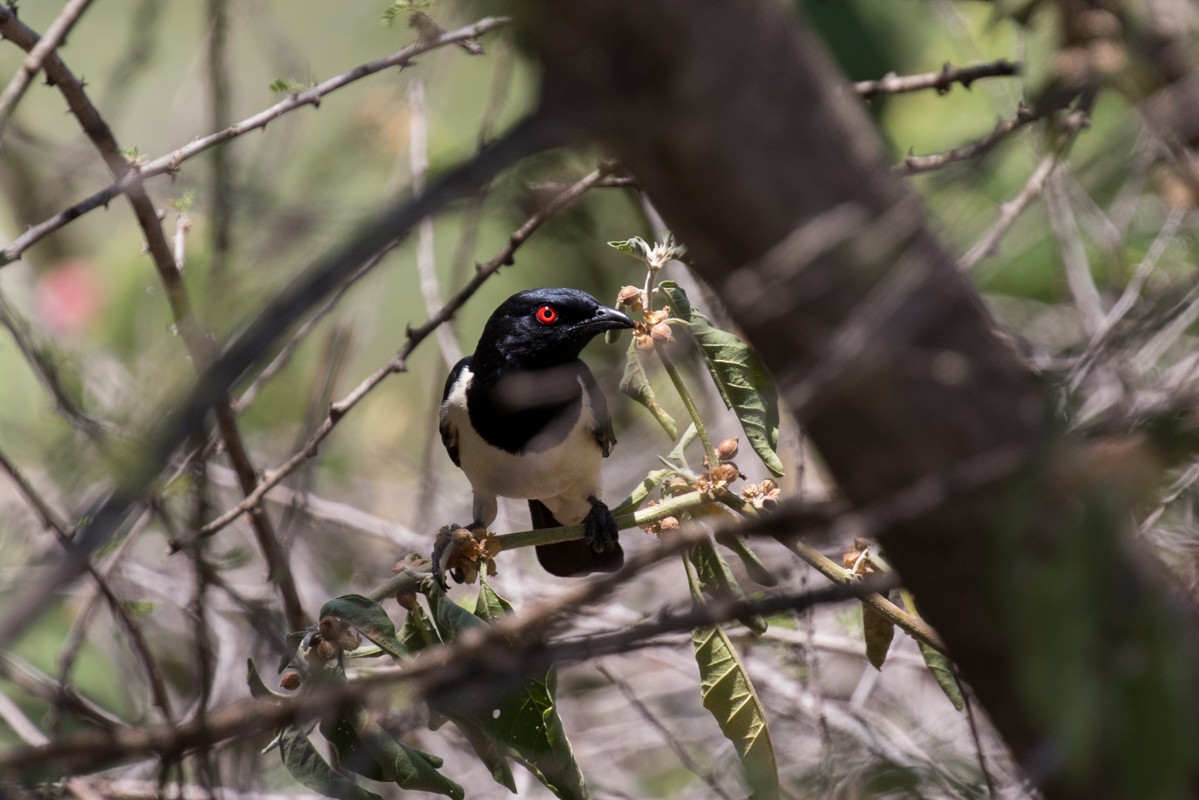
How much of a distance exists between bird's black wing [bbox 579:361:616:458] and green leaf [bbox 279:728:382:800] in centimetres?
189

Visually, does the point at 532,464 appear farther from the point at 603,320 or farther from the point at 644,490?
the point at 644,490

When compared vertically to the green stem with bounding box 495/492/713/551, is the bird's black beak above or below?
below

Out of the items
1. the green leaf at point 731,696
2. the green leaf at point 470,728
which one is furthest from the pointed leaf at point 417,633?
the green leaf at point 731,696

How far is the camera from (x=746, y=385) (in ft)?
7.52

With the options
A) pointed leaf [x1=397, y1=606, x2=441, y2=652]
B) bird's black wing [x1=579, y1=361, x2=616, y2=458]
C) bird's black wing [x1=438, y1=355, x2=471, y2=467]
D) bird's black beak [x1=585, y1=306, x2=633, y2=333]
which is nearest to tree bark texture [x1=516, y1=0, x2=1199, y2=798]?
pointed leaf [x1=397, y1=606, x2=441, y2=652]

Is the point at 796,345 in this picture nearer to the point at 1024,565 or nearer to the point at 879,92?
the point at 1024,565

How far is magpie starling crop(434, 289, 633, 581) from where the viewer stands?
373cm

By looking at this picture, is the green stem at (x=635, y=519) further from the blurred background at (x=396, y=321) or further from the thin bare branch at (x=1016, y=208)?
the thin bare branch at (x=1016, y=208)

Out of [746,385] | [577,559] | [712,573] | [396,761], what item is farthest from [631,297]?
[577,559]

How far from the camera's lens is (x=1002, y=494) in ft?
4.23

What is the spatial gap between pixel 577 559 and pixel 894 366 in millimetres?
2621

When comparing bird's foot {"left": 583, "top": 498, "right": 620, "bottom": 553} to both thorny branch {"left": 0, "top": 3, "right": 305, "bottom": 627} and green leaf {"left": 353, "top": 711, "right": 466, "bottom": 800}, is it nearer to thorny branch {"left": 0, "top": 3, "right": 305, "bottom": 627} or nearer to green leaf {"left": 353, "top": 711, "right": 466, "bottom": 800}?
thorny branch {"left": 0, "top": 3, "right": 305, "bottom": 627}

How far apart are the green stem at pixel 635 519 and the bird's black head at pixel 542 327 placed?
1.41 m

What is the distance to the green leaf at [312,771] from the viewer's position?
2.04 meters
